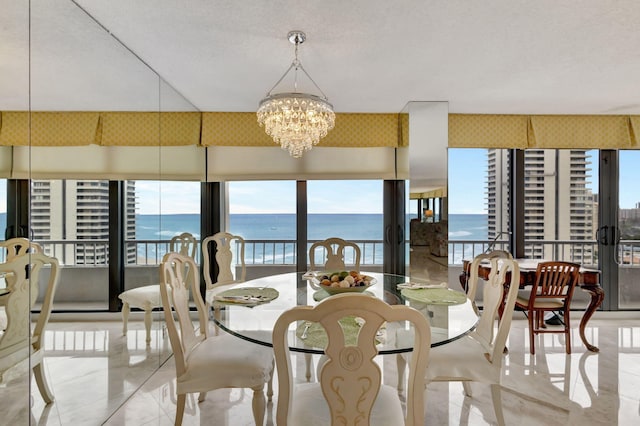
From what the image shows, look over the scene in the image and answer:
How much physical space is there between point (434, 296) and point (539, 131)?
9.61 ft

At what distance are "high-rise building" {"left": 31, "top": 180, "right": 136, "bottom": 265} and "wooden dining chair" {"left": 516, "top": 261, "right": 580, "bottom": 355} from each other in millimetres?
3481

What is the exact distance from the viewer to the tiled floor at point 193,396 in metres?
1.82

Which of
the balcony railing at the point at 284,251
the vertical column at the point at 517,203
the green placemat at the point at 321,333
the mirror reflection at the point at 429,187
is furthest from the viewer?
the vertical column at the point at 517,203

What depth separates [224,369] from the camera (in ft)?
6.06

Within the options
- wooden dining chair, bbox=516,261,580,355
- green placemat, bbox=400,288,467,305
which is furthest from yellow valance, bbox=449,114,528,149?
green placemat, bbox=400,288,467,305

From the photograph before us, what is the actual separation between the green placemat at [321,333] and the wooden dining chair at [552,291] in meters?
2.34

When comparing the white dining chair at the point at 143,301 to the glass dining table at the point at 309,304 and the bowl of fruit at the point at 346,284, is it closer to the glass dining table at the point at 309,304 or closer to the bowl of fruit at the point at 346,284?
the glass dining table at the point at 309,304

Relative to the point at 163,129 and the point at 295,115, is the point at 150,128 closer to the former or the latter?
the point at 163,129

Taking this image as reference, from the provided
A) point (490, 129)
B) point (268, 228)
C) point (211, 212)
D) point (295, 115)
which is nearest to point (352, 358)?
point (295, 115)

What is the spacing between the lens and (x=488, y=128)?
406 cm

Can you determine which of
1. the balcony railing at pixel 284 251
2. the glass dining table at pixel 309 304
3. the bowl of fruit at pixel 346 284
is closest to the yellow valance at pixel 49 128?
the balcony railing at pixel 284 251

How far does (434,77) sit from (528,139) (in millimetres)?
1801

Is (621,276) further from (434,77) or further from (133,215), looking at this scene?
(133,215)

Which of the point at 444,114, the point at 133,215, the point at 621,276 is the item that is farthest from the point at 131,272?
the point at 621,276
